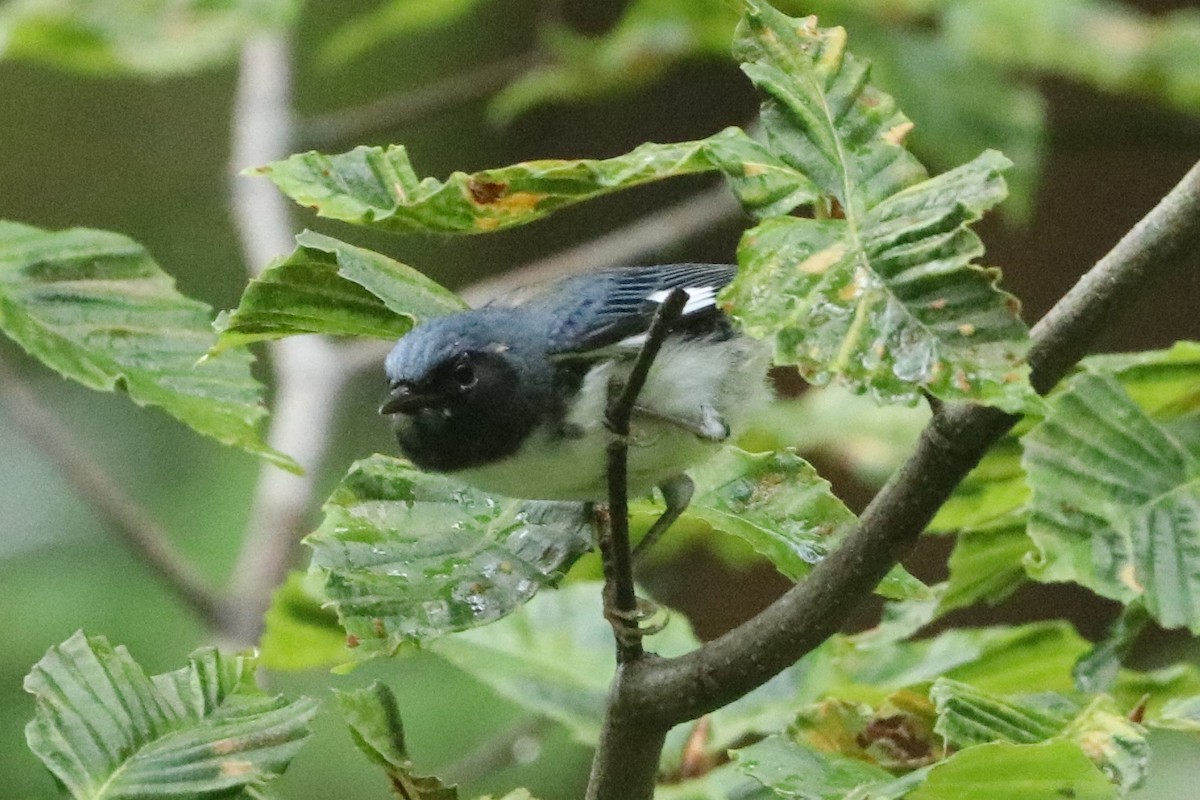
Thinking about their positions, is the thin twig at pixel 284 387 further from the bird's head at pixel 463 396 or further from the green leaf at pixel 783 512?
the green leaf at pixel 783 512

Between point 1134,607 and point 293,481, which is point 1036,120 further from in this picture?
point 1134,607

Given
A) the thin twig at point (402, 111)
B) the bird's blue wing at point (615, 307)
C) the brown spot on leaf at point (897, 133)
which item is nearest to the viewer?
the brown spot on leaf at point (897, 133)

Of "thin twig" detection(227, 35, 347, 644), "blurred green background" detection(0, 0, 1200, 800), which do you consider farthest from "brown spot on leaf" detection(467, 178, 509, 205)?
"blurred green background" detection(0, 0, 1200, 800)

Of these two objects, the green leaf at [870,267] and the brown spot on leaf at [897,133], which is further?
the brown spot on leaf at [897,133]

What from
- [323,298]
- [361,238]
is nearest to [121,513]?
[323,298]

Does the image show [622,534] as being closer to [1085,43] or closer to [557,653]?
[557,653]

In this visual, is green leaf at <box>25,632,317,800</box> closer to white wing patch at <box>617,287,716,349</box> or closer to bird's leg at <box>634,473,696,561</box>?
bird's leg at <box>634,473,696,561</box>

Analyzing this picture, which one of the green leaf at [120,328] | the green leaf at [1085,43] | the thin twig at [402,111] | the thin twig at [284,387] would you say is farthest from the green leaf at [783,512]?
the thin twig at [402,111]
